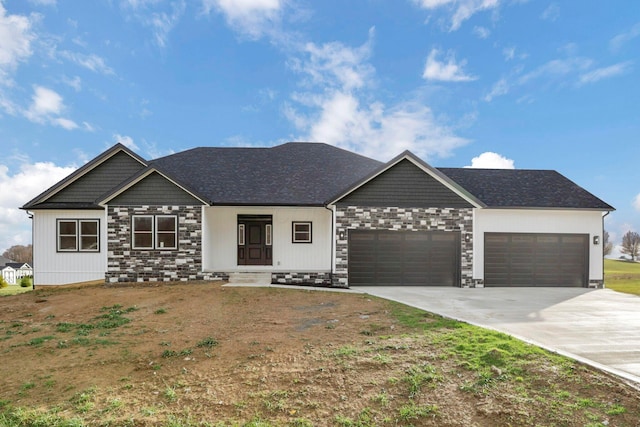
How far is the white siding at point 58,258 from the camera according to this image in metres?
14.4

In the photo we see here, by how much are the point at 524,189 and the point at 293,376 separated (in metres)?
15.5

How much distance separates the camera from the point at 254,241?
1576 centimetres

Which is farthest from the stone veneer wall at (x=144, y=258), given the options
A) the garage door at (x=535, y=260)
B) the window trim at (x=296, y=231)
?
the garage door at (x=535, y=260)

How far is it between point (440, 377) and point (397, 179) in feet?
33.2

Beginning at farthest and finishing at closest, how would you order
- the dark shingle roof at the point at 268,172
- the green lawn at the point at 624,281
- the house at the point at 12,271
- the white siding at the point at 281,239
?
the house at the point at 12,271 → the white siding at the point at 281,239 → the dark shingle roof at the point at 268,172 → the green lawn at the point at 624,281

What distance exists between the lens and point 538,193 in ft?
51.4

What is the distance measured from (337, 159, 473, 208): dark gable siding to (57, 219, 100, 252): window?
10.8 metres

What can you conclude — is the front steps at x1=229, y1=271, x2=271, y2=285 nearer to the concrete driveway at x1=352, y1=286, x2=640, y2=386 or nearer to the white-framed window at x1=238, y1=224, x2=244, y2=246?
the white-framed window at x1=238, y1=224, x2=244, y2=246

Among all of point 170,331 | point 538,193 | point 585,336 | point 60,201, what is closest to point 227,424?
Result: point 170,331

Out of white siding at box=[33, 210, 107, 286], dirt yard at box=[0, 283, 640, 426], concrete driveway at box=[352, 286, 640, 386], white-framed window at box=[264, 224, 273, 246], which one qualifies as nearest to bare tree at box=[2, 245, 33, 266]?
white siding at box=[33, 210, 107, 286]

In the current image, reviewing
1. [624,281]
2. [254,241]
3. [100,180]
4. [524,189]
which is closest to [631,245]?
[624,281]

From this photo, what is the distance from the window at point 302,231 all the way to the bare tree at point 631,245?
150 feet

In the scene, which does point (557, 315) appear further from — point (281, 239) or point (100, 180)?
point (100, 180)

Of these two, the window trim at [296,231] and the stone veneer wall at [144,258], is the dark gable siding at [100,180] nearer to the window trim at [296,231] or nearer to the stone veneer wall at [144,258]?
the stone veneer wall at [144,258]
